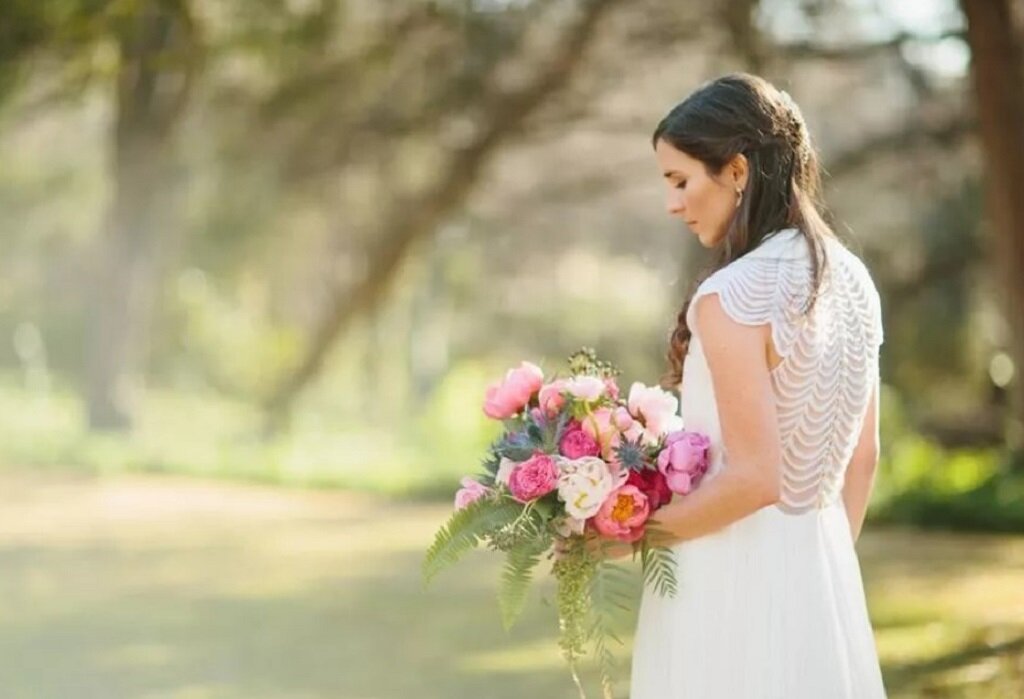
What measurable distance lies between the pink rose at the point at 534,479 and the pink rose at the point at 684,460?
161 millimetres

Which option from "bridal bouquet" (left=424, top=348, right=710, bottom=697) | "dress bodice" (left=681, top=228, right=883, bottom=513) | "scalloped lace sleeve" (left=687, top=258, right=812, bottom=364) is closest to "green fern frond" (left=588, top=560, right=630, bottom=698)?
"bridal bouquet" (left=424, top=348, right=710, bottom=697)

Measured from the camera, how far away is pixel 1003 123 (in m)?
9.41

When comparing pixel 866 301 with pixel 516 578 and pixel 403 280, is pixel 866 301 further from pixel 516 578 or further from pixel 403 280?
pixel 403 280

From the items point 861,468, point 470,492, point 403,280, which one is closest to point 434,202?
point 403,280

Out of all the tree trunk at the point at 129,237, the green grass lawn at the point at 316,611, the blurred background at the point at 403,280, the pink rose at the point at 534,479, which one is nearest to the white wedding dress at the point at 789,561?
the pink rose at the point at 534,479

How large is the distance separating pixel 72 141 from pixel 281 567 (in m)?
19.5

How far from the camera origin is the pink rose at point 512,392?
2.80 m

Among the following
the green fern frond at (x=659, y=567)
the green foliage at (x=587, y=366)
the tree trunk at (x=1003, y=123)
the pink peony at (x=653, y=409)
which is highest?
the tree trunk at (x=1003, y=123)

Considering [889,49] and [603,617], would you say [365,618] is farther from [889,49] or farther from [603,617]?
[889,49]

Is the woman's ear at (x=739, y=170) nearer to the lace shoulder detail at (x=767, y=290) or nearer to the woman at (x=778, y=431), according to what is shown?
the woman at (x=778, y=431)

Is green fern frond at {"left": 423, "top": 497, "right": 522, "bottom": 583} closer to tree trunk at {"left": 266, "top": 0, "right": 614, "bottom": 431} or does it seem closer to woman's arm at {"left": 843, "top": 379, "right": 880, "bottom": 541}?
woman's arm at {"left": 843, "top": 379, "right": 880, "bottom": 541}

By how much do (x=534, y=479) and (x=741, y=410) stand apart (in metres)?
0.33

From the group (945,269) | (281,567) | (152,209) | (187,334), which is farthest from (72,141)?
(281,567)

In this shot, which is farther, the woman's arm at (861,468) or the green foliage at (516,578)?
the woman's arm at (861,468)
